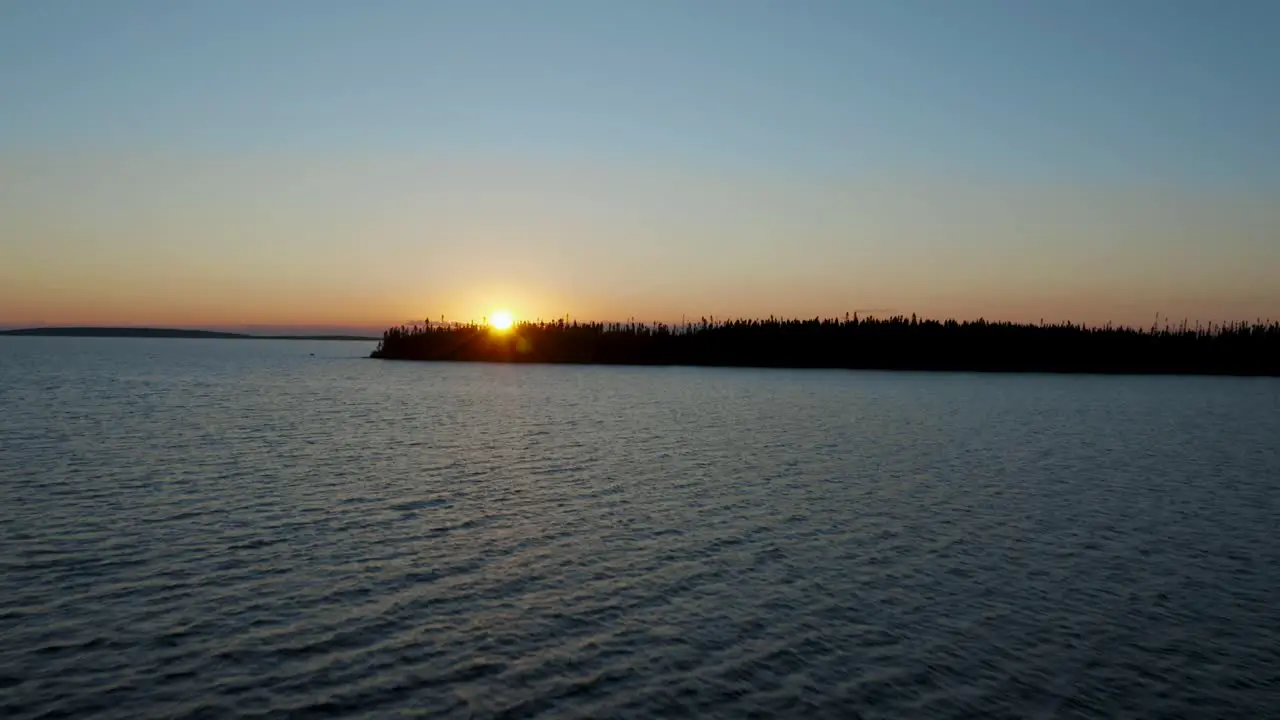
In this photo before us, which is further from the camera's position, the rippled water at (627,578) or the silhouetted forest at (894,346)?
the silhouetted forest at (894,346)

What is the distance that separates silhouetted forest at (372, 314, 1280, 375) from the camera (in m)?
162

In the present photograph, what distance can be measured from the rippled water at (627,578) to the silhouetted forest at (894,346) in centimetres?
12132

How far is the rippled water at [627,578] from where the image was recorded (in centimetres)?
1460

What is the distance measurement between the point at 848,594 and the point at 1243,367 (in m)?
175

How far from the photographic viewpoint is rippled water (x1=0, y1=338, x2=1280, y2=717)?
14602mm

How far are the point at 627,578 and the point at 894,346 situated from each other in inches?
6154

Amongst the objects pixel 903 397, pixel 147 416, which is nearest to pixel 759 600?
pixel 147 416

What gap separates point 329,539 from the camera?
80.4 feet

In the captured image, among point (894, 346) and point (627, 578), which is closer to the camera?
point (627, 578)

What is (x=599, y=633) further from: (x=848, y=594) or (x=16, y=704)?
(x=16, y=704)

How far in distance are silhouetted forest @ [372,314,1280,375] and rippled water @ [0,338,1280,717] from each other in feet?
398

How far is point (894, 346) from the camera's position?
169000 millimetres

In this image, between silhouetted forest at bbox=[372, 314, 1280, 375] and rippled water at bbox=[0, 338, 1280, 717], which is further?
silhouetted forest at bbox=[372, 314, 1280, 375]

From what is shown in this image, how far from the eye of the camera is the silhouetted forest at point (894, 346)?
161500 millimetres
